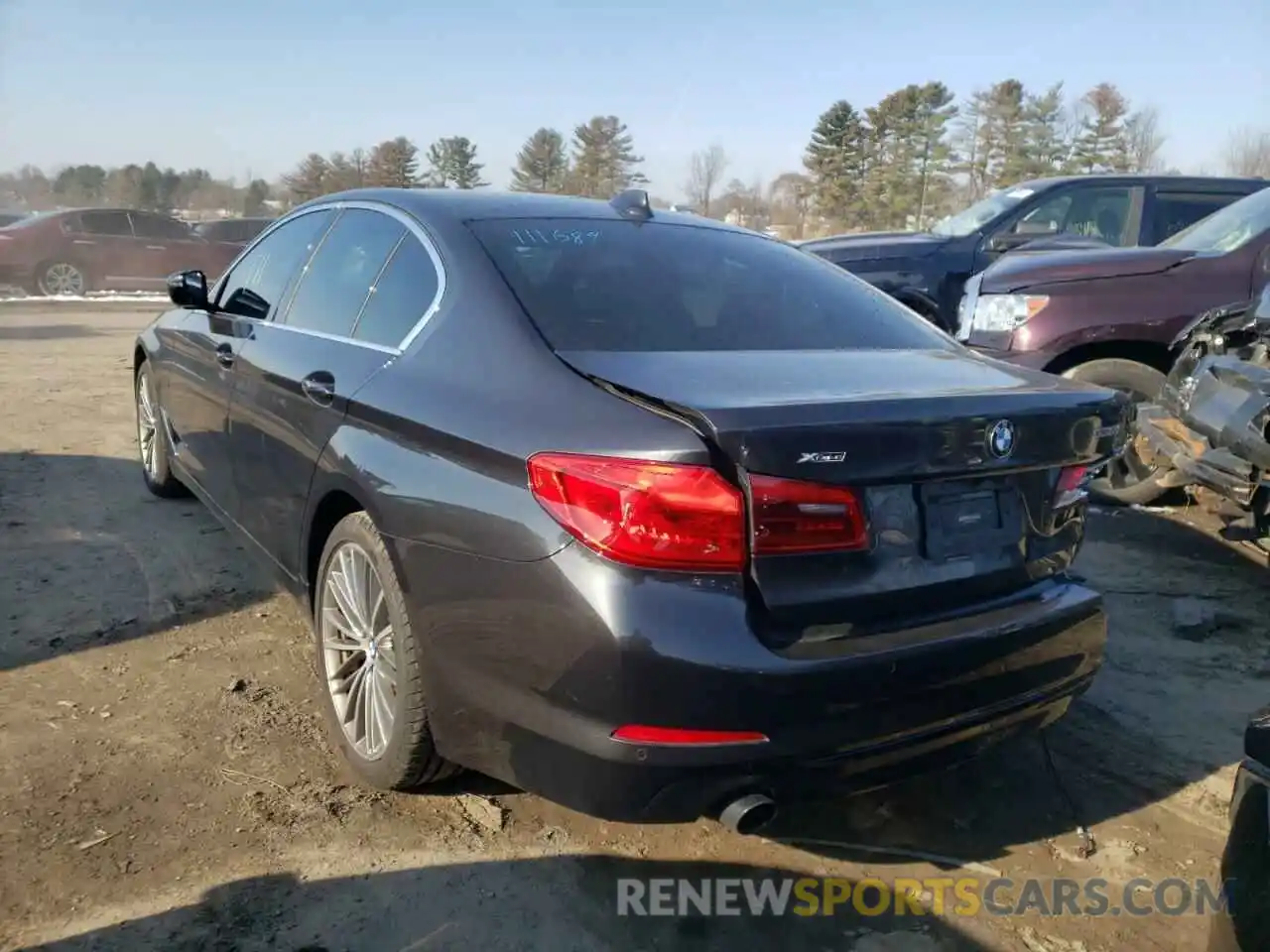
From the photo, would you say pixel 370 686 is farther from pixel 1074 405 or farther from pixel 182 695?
pixel 1074 405

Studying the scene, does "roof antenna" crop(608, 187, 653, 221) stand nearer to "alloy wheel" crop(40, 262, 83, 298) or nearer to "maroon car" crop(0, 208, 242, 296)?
"maroon car" crop(0, 208, 242, 296)

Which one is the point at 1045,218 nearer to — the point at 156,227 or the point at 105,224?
the point at 156,227

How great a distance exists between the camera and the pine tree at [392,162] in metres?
40.4

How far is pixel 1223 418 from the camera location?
14.8 ft

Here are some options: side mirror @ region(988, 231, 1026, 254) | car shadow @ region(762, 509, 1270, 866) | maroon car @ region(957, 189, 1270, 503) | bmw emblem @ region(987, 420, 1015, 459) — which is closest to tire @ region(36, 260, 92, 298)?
side mirror @ region(988, 231, 1026, 254)

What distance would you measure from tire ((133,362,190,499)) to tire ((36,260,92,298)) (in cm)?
1566

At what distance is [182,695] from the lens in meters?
3.32

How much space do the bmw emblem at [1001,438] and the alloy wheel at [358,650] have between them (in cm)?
154

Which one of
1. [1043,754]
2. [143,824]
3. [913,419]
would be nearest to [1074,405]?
[913,419]

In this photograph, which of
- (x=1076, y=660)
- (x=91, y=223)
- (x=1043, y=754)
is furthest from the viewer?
(x=91, y=223)

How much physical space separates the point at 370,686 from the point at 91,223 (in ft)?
64.0

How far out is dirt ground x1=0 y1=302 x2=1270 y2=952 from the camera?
2297mm

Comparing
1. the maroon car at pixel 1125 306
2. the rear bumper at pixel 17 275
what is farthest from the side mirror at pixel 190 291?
the rear bumper at pixel 17 275

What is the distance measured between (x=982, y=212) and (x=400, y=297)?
23.8ft
